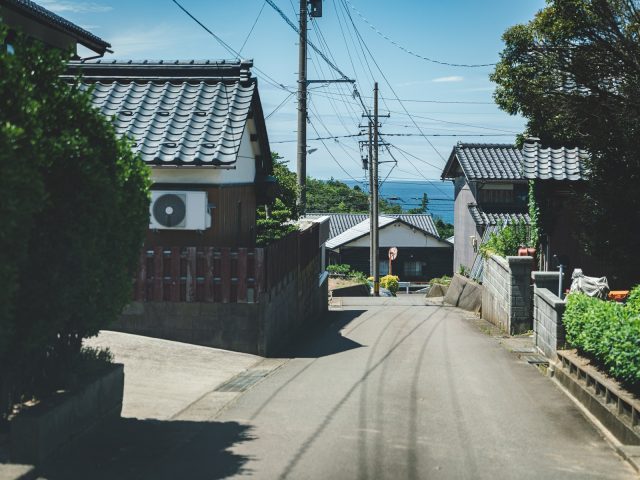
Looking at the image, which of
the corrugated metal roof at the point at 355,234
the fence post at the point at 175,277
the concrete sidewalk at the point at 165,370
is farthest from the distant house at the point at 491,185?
the concrete sidewalk at the point at 165,370

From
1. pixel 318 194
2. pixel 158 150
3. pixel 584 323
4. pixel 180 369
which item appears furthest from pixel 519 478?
pixel 318 194

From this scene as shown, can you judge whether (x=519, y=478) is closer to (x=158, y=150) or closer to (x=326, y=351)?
(x=326, y=351)

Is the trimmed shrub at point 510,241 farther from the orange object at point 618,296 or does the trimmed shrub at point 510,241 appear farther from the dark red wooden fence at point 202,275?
the dark red wooden fence at point 202,275

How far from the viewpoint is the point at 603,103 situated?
533 inches

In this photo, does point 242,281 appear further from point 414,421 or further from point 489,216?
point 489,216

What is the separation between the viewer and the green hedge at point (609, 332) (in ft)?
28.8

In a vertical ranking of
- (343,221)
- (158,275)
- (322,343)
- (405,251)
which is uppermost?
(343,221)

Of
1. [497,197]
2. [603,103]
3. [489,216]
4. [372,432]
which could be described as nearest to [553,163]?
[603,103]

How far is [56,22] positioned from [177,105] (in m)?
3.49

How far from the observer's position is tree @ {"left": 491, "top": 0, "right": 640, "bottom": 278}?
520 inches

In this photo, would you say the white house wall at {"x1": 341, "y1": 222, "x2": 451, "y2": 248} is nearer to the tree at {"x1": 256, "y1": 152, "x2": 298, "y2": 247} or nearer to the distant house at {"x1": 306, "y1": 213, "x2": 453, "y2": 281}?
the distant house at {"x1": 306, "y1": 213, "x2": 453, "y2": 281}

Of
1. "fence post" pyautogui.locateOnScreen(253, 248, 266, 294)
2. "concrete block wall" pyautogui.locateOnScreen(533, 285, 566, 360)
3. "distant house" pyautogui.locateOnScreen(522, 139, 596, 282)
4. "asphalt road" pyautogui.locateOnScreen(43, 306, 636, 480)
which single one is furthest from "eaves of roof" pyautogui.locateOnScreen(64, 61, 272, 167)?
"distant house" pyautogui.locateOnScreen(522, 139, 596, 282)

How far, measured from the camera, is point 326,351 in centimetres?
1545

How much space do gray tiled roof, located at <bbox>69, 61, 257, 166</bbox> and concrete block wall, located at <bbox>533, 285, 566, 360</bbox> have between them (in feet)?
21.5
